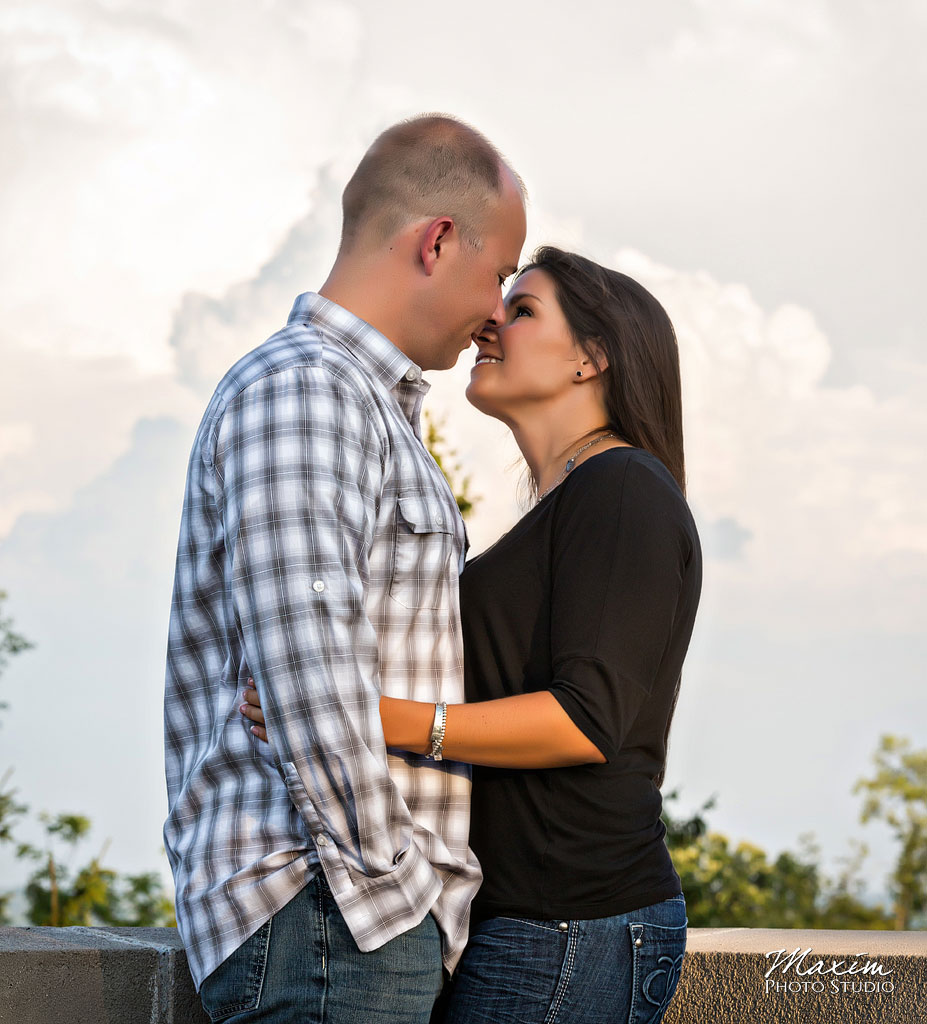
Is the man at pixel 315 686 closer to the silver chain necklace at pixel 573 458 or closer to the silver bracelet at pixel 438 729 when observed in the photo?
the silver bracelet at pixel 438 729

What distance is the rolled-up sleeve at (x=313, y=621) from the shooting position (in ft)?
5.42

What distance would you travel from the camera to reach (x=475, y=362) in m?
2.87

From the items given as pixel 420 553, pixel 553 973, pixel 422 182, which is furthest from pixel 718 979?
pixel 422 182

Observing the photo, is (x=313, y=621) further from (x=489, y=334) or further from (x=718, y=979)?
(x=718, y=979)

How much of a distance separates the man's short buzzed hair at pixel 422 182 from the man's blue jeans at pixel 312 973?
1224 millimetres

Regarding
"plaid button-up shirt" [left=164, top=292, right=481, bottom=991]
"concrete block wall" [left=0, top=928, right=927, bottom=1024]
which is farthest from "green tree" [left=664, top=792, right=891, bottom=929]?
"plaid button-up shirt" [left=164, top=292, right=481, bottom=991]

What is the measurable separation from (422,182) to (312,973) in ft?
4.70

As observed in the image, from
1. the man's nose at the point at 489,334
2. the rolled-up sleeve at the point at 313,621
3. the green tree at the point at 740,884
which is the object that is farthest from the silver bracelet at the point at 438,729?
the green tree at the point at 740,884

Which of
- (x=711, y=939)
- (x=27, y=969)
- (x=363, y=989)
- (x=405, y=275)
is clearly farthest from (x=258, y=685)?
(x=711, y=939)

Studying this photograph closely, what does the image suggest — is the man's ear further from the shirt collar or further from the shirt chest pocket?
the shirt chest pocket

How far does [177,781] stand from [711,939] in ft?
4.96

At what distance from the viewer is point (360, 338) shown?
205 cm

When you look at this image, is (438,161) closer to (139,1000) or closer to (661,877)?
(661,877)

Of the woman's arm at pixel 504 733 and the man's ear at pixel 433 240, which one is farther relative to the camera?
the man's ear at pixel 433 240
